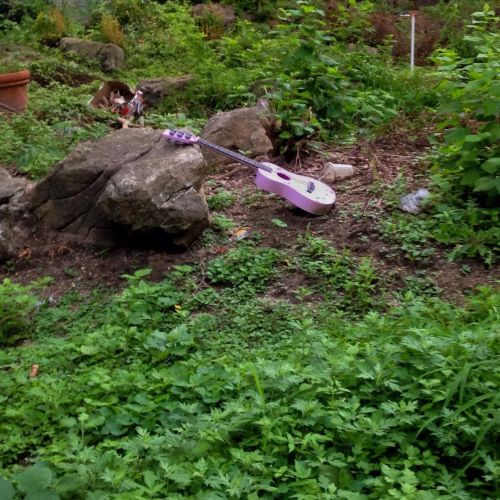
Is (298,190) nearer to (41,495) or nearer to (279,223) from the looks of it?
(279,223)

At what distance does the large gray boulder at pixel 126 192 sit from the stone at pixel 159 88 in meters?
2.79

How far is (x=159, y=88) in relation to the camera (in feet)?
27.6

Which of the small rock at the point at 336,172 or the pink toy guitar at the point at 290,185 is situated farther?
the small rock at the point at 336,172

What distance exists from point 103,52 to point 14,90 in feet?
9.65

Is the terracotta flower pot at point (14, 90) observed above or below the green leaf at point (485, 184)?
below

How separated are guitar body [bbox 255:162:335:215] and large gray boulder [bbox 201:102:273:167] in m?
0.79

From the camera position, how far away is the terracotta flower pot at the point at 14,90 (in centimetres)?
827

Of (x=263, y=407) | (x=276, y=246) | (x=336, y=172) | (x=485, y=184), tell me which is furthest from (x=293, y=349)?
(x=336, y=172)

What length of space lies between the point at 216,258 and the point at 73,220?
1.11 metres

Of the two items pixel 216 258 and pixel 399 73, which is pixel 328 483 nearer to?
pixel 216 258

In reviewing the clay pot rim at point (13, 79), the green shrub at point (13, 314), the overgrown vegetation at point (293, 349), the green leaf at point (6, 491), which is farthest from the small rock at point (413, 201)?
the clay pot rim at point (13, 79)

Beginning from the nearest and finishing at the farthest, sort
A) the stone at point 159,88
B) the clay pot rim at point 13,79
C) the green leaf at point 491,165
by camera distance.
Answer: the green leaf at point 491,165
the clay pot rim at point 13,79
the stone at point 159,88

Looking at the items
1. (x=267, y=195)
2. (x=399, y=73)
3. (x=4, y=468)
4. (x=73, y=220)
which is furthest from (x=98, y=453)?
(x=399, y=73)

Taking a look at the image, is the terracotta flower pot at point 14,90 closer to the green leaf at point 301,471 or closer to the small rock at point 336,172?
the small rock at point 336,172
